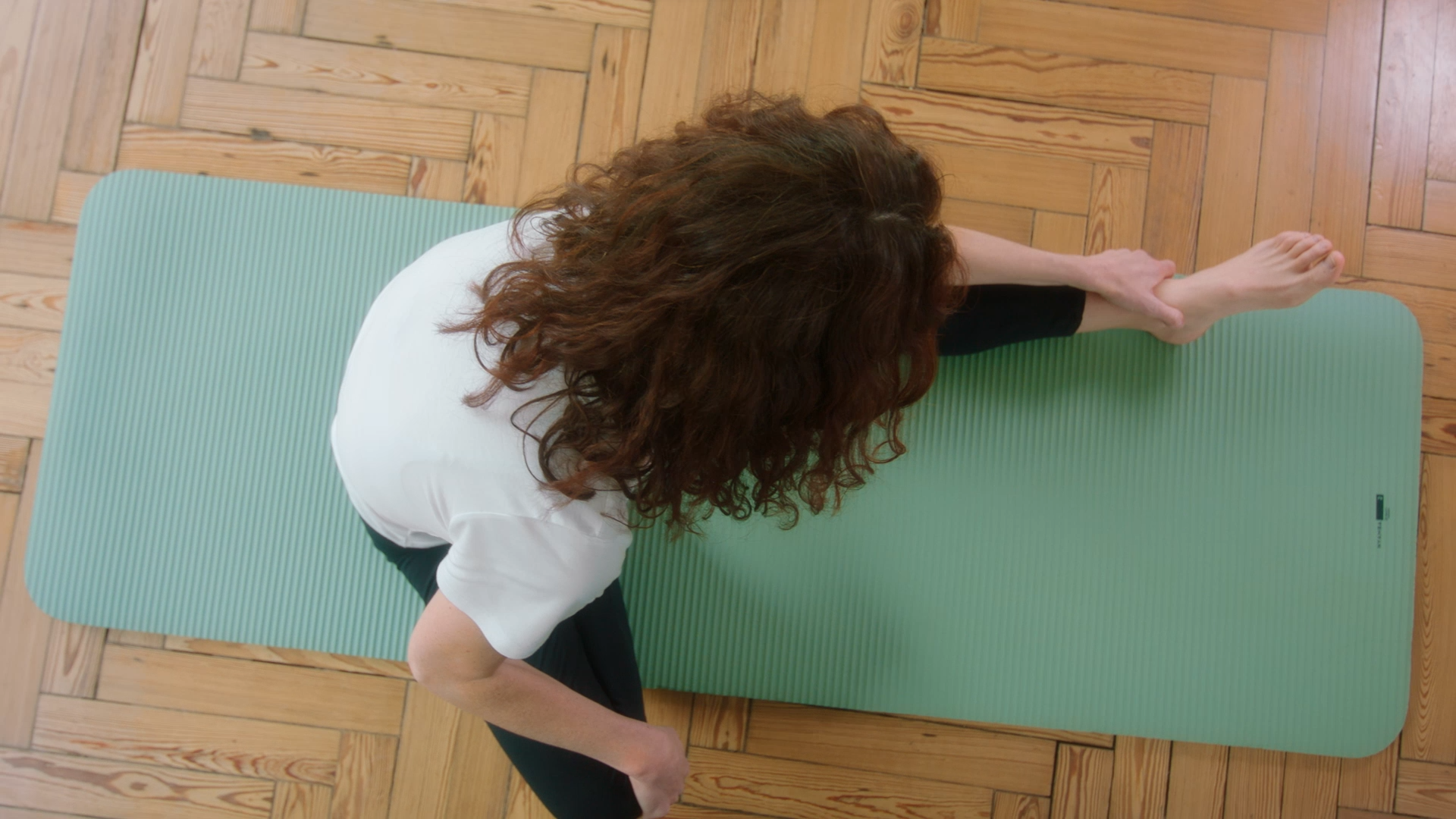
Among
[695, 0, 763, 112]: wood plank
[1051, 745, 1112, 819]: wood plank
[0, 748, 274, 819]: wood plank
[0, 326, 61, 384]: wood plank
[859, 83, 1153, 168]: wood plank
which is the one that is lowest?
[0, 748, 274, 819]: wood plank

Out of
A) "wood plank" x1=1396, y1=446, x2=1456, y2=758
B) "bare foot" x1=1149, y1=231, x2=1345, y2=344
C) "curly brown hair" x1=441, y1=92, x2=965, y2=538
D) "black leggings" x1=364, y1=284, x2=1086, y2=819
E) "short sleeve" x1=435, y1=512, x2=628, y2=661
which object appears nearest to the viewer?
"curly brown hair" x1=441, y1=92, x2=965, y2=538

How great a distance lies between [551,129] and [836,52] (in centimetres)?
44

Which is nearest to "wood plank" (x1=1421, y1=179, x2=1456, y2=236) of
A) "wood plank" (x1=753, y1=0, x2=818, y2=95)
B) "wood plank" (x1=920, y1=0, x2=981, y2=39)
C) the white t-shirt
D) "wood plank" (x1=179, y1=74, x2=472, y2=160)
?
"wood plank" (x1=920, y1=0, x2=981, y2=39)

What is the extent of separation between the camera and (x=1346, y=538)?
44.0 inches

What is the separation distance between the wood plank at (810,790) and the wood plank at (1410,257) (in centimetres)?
93

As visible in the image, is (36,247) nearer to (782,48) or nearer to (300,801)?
(300,801)

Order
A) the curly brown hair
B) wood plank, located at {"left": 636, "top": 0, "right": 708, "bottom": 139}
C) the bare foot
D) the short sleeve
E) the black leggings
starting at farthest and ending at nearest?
wood plank, located at {"left": 636, "top": 0, "right": 708, "bottom": 139}
the bare foot
the black leggings
the short sleeve
the curly brown hair

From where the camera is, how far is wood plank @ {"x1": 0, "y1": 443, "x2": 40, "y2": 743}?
1.20m

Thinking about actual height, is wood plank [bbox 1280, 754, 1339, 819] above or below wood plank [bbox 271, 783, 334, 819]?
above

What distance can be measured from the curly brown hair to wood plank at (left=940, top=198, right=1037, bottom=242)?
2.11 feet

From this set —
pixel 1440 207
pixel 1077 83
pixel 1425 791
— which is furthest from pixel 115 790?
pixel 1440 207

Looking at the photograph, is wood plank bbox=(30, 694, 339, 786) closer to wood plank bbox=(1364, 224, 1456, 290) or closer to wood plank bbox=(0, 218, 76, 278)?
wood plank bbox=(0, 218, 76, 278)

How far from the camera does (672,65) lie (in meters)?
1.29

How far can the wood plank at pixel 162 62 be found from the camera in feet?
4.17
